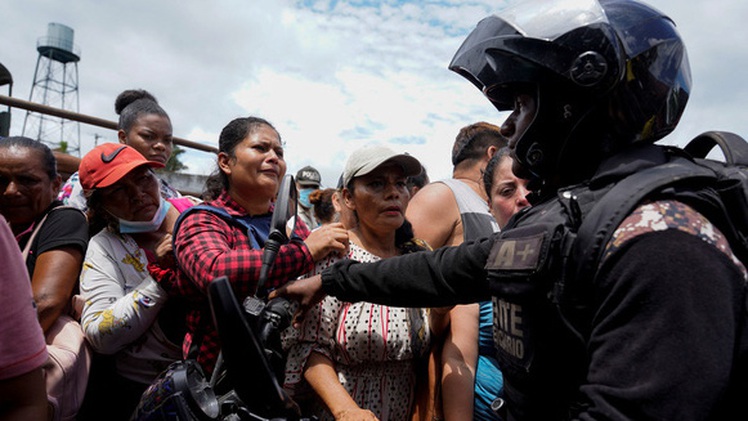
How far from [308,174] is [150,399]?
17.8ft

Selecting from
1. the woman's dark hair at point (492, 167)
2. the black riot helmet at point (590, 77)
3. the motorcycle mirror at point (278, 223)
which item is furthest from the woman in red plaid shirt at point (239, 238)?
the woman's dark hair at point (492, 167)

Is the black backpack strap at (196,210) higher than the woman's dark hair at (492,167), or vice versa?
the woman's dark hair at (492,167)

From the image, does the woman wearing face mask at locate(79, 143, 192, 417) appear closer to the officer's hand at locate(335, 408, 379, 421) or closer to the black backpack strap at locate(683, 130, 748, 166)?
the officer's hand at locate(335, 408, 379, 421)

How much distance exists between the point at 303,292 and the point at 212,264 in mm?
339

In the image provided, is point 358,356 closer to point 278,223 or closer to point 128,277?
point 278,223

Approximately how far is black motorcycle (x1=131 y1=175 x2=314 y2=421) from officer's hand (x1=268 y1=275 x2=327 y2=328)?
0.29 m

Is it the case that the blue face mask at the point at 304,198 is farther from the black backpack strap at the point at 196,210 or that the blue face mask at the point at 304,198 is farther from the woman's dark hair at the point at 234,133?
the black backpack strap at the point at 196,210

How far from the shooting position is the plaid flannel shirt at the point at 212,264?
191cm

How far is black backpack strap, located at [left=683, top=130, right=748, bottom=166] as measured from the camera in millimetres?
1149

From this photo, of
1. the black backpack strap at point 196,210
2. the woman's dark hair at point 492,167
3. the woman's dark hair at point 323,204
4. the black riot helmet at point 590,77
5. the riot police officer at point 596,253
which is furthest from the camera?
the woman's dark hair at point 323,204

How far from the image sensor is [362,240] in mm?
2553

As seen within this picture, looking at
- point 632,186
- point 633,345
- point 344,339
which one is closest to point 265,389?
point 633,345

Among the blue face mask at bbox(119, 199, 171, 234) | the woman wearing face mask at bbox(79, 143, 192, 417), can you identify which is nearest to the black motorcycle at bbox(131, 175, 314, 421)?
the woman wearing face mask at bbox(79, 143, 192, 417)

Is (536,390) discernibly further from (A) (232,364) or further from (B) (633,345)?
(A) (232,364)
